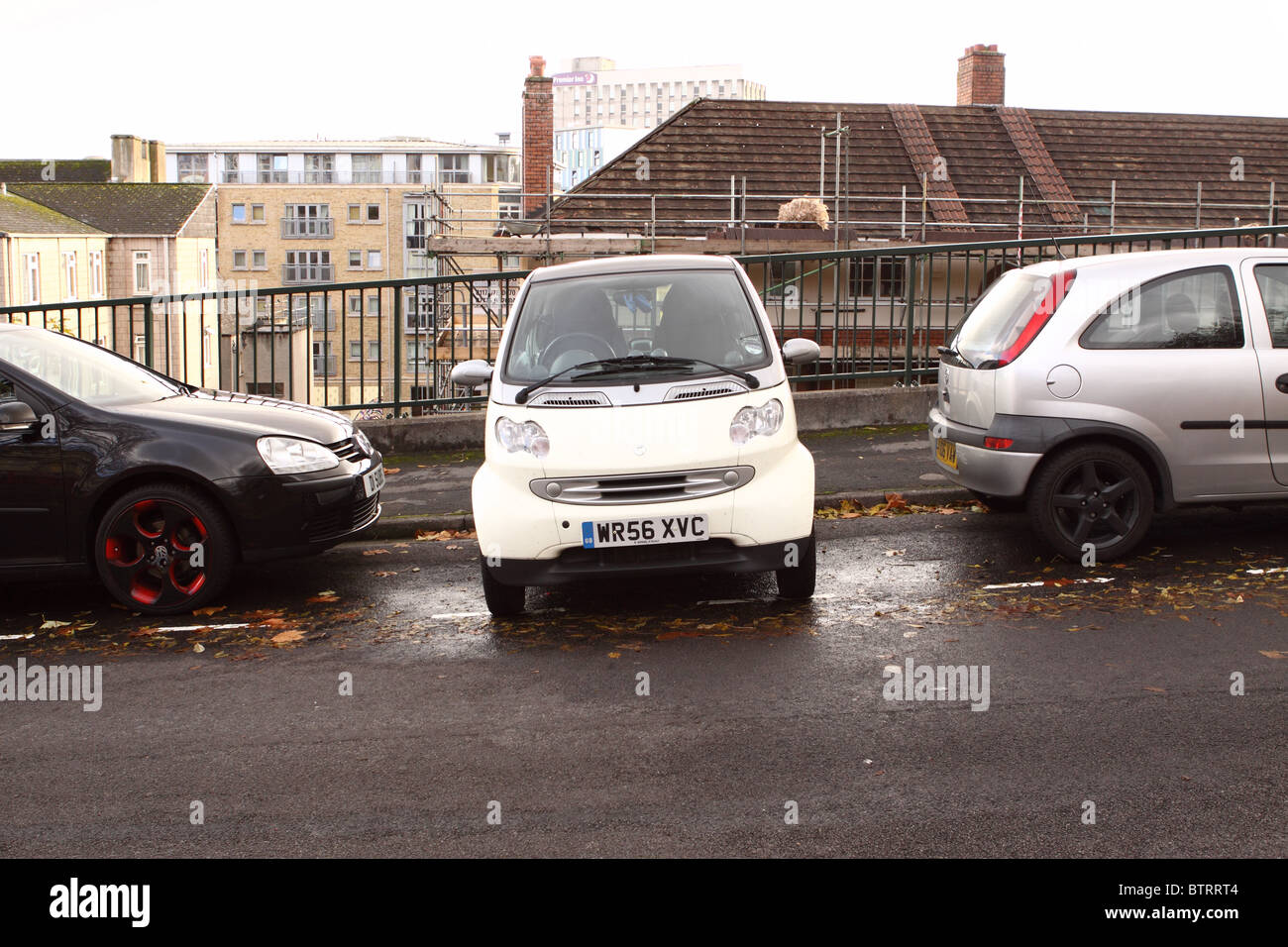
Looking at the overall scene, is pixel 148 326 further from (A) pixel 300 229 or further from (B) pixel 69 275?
(A) pixel 300 229

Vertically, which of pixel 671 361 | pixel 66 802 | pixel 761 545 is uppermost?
pixel 671 361

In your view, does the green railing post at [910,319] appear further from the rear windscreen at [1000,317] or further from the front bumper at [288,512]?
the front bumper at [288,512]

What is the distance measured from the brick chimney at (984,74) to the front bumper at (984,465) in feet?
124

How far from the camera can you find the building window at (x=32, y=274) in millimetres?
51469

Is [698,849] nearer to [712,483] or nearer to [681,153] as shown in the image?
[712,483]

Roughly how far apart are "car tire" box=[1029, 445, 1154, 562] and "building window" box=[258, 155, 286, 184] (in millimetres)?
105590

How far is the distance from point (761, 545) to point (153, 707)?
2.94m

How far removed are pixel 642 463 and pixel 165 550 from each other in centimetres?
286

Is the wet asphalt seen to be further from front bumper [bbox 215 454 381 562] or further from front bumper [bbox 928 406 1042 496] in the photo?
front bumper [bbox 928 406 1042 496]

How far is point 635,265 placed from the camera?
7910mm

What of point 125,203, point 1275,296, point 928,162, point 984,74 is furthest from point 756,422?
point 125,203

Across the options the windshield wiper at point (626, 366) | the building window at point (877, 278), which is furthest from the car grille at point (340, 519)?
the building window at point (877, 278)

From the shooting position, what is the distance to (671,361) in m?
7.22
